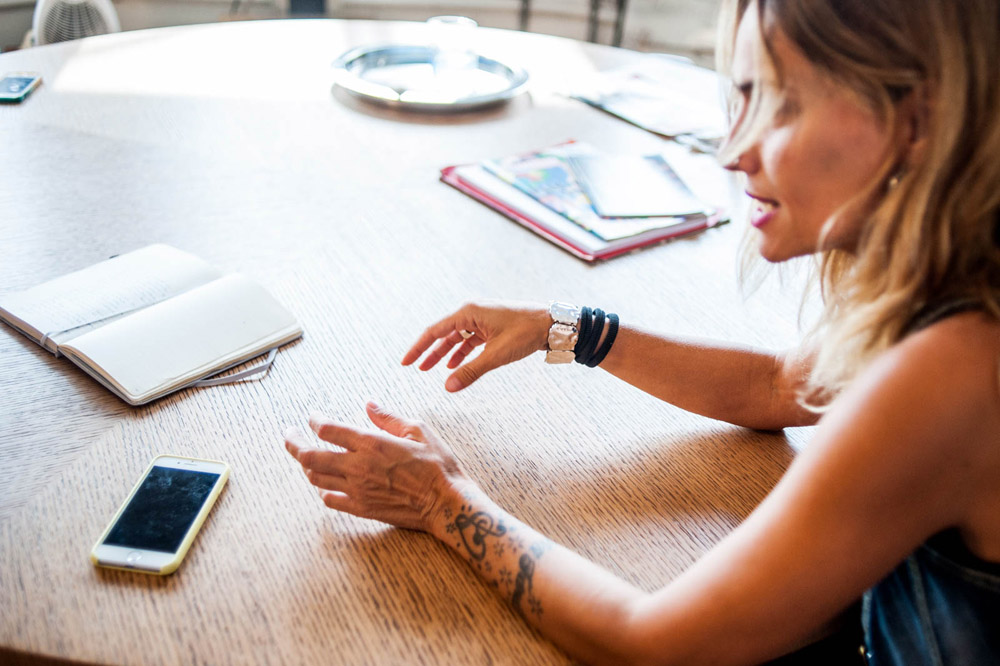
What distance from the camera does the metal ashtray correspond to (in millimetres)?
1686

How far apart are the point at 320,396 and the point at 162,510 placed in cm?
23

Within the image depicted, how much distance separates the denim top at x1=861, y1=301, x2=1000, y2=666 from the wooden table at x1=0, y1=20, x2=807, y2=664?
6.6 inches

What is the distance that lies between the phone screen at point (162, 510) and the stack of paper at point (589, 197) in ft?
2.30

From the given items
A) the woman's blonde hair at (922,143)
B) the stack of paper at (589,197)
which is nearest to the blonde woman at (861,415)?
the woman's blonde hair at (922,143)

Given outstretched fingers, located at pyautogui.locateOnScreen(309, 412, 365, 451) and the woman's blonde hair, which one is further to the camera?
outstretched fingers, located at pyautogui.locateOnScreen(309, 412, 365, 451)

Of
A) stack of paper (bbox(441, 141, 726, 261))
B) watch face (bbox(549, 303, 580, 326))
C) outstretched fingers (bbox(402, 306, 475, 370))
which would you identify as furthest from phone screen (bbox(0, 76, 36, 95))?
watch face (bbox(549, 303, 580, 326))

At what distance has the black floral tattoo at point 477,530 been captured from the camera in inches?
28.2

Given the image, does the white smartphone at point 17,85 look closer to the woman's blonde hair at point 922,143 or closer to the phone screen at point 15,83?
the phone screen at point 15,83

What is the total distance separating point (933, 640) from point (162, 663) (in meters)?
0.68

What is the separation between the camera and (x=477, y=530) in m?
0.73

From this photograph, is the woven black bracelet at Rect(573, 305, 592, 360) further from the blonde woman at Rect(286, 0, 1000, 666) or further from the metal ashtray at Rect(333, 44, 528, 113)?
the metal ashtray at Rect(333, 44, 528, 113)

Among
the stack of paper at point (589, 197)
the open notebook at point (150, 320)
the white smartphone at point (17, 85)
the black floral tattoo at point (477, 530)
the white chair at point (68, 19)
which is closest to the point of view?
the black floral tattoo at point (477, 530)

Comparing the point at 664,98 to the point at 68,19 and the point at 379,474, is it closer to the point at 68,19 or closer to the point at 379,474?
the point at 379,474

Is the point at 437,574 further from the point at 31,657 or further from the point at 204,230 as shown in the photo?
the point at 204,230
